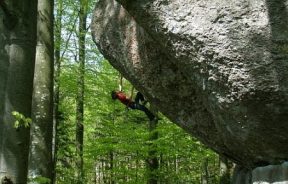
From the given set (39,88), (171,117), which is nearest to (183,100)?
(171,117)

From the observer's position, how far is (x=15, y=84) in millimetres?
3559

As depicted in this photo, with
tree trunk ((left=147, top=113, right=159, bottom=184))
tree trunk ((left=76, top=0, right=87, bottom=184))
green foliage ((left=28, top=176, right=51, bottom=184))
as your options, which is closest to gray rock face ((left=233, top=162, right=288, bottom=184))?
green foliage ((left=28, top=176, right=51, bottom=184))

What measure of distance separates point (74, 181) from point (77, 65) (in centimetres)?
438

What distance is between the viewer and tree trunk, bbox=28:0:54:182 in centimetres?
586

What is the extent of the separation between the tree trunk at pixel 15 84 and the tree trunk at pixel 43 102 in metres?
2.26

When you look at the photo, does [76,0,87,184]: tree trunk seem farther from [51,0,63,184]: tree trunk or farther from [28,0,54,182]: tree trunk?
[28,0,54,182]: tree trunk

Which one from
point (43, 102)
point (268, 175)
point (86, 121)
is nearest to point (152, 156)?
point (86, 121)

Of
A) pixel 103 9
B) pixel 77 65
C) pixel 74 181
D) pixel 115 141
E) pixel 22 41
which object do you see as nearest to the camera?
pixel 22 41

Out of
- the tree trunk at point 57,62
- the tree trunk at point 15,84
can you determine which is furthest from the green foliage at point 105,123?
the tree trunk at point 15,84

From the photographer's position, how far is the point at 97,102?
15516 mm

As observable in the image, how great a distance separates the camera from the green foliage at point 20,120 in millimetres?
3421

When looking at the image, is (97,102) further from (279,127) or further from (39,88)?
(279,127)

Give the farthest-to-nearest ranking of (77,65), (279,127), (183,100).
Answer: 1. (77,65)
2. (183,100)
3. (279,127)

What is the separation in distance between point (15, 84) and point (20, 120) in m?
0.34
